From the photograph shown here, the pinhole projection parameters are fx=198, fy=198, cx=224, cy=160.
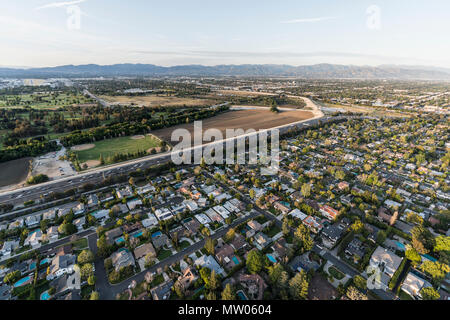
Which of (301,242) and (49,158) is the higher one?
(49,158)

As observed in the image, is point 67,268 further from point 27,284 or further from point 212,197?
point 212,197

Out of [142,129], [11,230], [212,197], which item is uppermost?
[142,129]

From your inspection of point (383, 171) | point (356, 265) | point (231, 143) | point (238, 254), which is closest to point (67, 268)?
point (238, 254)

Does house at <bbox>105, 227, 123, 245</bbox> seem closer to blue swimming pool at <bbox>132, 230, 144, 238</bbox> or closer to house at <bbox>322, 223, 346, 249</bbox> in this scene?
blue swimming pool at <bbox>132, 230, 144, 238</bbox>

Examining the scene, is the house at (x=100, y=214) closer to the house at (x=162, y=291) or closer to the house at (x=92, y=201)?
the house at (x=92, y=201)

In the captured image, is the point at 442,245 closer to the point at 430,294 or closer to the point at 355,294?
the point at 430,294

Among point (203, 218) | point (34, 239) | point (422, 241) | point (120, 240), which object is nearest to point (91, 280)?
point (120, 240)

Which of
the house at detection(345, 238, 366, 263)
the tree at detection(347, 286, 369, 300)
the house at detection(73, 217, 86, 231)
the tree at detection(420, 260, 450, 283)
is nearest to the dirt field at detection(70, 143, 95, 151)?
the house at detection(73, 217, 86, 231)
